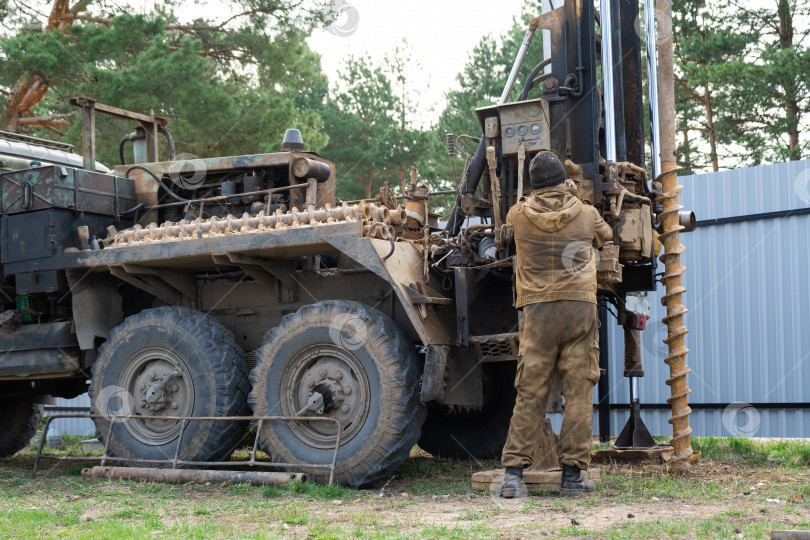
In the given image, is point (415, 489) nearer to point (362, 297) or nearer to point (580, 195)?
point (362, 297)

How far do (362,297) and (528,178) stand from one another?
1.69 m

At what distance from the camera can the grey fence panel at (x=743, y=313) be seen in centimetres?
1133

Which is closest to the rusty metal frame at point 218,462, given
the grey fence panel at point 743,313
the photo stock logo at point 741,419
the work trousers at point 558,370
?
the work trousers at point 558,370

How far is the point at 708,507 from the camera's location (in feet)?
18.4

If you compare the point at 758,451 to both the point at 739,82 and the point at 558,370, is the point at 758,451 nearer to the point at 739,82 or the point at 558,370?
the point at 558,370

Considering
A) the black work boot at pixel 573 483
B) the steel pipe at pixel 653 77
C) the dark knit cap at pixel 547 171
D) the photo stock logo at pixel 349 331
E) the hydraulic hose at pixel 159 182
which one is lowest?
the black work boot at pixel 573 483

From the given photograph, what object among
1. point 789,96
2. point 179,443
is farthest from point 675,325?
point 789,96

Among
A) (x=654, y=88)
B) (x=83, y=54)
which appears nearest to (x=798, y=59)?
(x=654, y=88)

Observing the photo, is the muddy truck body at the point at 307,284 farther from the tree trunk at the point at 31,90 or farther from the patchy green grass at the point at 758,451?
the tree trunk at the point at 31,90

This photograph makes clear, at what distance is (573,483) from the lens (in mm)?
6301

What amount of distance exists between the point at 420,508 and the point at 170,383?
2859 mm

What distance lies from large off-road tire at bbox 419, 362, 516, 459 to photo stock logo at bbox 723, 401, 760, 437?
417 cm

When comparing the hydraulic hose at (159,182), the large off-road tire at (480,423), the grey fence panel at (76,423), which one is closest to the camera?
the hydraulic hose at (159,182)

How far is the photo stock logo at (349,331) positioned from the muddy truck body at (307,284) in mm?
17
